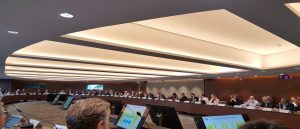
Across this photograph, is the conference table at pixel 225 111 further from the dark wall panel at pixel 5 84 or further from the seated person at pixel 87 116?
the dark wall panel at pixel 5 84

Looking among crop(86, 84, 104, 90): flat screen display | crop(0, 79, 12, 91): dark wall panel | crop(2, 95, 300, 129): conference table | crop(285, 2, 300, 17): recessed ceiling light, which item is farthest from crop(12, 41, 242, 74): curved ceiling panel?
crop(0, 79, 12, 91): dark wall panel

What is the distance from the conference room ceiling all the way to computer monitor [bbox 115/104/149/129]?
1283 mm

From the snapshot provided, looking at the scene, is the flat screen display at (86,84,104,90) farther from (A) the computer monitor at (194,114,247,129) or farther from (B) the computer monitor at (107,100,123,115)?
(A) the computer monitor at (194,114,247,129)

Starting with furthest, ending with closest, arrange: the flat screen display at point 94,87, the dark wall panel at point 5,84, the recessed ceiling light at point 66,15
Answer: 1. the flat screen display at point 94,87
2. the dark wall panel at point 5,84
3. the recessed ceiling light at point 66,15

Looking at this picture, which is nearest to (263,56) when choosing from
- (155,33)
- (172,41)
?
(172,41)

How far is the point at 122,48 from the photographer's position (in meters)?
6.71

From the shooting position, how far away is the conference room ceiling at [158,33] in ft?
10.5

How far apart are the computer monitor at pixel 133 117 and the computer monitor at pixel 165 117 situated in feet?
0.47

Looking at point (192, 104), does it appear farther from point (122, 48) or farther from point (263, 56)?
point (122, 48)

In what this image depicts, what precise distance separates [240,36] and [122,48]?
3.33 m

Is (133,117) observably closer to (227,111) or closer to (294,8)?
(294,8)

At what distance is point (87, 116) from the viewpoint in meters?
1.15

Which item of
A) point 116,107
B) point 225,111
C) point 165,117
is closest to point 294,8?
point 165,117

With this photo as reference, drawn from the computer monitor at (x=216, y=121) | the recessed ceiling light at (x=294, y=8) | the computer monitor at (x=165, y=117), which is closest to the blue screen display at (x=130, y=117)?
the computer monitor at (x=165, y=117)
